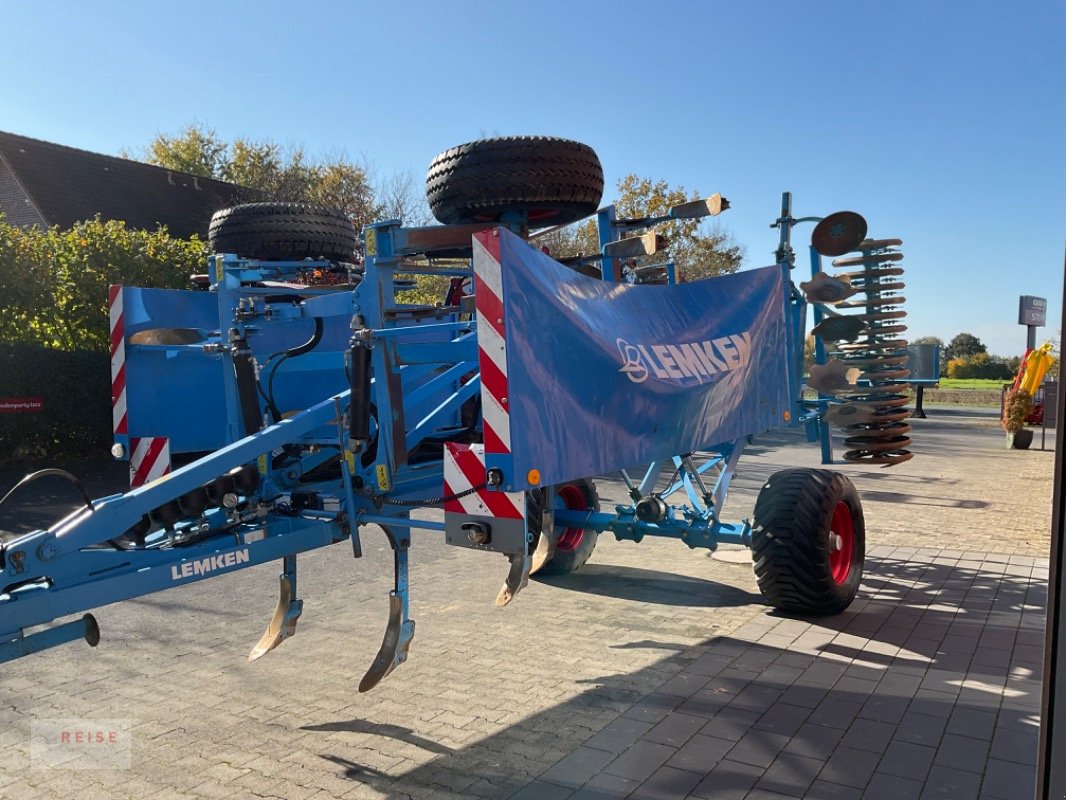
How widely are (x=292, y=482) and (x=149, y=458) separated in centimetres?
98

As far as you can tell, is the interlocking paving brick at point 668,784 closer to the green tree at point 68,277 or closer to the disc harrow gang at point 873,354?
the disc harrow gang at point 873,354

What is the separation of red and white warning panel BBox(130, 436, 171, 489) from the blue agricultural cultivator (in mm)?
14

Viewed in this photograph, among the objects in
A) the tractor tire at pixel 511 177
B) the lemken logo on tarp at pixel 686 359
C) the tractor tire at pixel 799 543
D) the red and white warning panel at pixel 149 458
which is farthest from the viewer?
the tractor tire at pixel 799 543

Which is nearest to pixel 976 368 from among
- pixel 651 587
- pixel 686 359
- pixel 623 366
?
pixel 651 587

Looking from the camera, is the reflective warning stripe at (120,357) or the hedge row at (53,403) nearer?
the reflective warning stripe at (120,357)

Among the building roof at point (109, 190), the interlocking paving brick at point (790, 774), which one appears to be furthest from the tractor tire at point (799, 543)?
the building roof at point (109, 190)

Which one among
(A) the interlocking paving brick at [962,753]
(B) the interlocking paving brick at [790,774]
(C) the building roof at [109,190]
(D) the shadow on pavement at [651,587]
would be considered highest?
(C) the building roof at [109,190]

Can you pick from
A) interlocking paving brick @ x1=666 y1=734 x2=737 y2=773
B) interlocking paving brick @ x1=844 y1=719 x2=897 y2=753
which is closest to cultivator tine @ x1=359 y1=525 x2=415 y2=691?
interlocking paving brick @ x1=666 y1=734 x2=737 y2=773

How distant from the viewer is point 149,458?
5.27 meters

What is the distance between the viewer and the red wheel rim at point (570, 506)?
24.6 ft

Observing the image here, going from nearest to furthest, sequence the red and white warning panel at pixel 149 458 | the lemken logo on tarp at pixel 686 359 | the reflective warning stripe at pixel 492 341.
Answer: the reflective warning stripe at pixel 492 341, the lemken logo on tarp at pixel 686 359, the red and white warning panel at pixel 149 458

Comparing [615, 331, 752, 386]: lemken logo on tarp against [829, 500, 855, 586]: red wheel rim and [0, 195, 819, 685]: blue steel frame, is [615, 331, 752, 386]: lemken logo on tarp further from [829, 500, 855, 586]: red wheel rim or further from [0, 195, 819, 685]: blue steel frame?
[829, 500, 855, 586]: red wheel rim

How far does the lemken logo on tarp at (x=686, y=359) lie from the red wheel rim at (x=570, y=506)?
2.50 m

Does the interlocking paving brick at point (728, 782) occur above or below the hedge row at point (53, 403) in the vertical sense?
below
